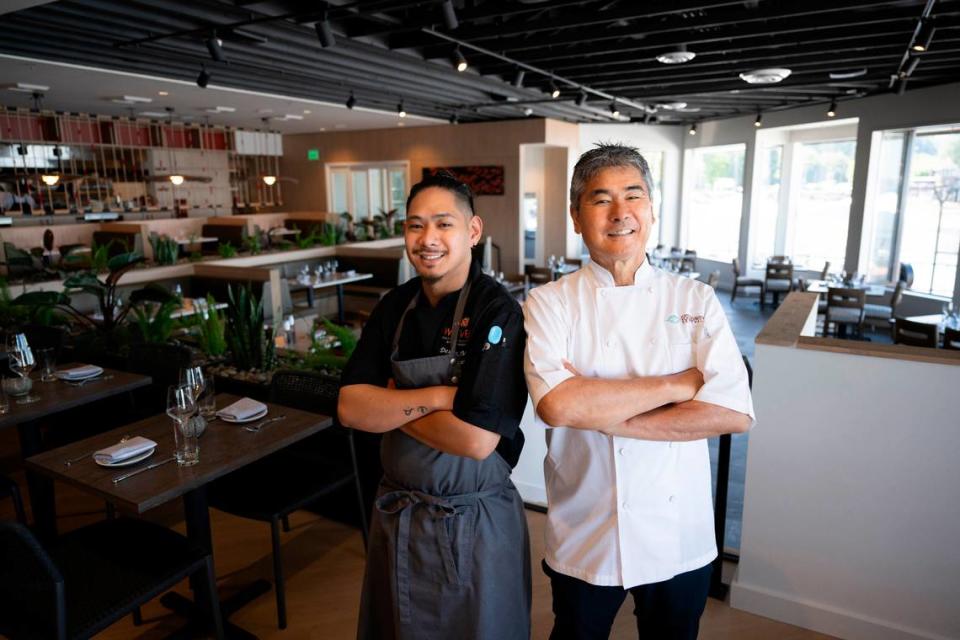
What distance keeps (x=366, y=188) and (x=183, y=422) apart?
14.3 metres

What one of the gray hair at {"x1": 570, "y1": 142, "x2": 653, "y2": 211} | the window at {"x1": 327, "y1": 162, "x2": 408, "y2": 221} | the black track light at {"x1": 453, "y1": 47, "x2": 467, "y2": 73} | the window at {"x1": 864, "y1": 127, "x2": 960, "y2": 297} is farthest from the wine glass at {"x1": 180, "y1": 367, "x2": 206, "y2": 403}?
the window at {"x1": 327, "y1": 162, "x2": 408, "y2": 221}

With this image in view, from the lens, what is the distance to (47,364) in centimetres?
329

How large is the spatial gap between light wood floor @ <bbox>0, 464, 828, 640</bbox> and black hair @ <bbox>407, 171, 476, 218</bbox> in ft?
5.94

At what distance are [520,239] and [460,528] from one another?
11.8 metres

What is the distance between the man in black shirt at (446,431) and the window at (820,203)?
38.2 feet

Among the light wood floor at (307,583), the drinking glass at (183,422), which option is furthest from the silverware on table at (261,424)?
the light wood floor at (307,583)

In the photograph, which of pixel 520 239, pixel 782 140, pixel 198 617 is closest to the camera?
pixel 198 617

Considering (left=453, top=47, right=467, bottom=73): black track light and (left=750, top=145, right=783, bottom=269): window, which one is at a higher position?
(left=453, top=47, right=467, bottom=73): black track light

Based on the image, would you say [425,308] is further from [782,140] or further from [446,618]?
[782,140]

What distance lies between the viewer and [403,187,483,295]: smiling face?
1626 millimetres

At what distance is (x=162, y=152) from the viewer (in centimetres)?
1411

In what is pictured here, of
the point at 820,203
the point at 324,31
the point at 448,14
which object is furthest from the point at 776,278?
the point at 324,31

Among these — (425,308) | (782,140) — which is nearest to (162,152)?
(782,140)

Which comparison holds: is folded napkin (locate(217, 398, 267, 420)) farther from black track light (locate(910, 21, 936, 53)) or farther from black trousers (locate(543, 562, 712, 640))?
black track light (locate(910, 21, 936, 53))
